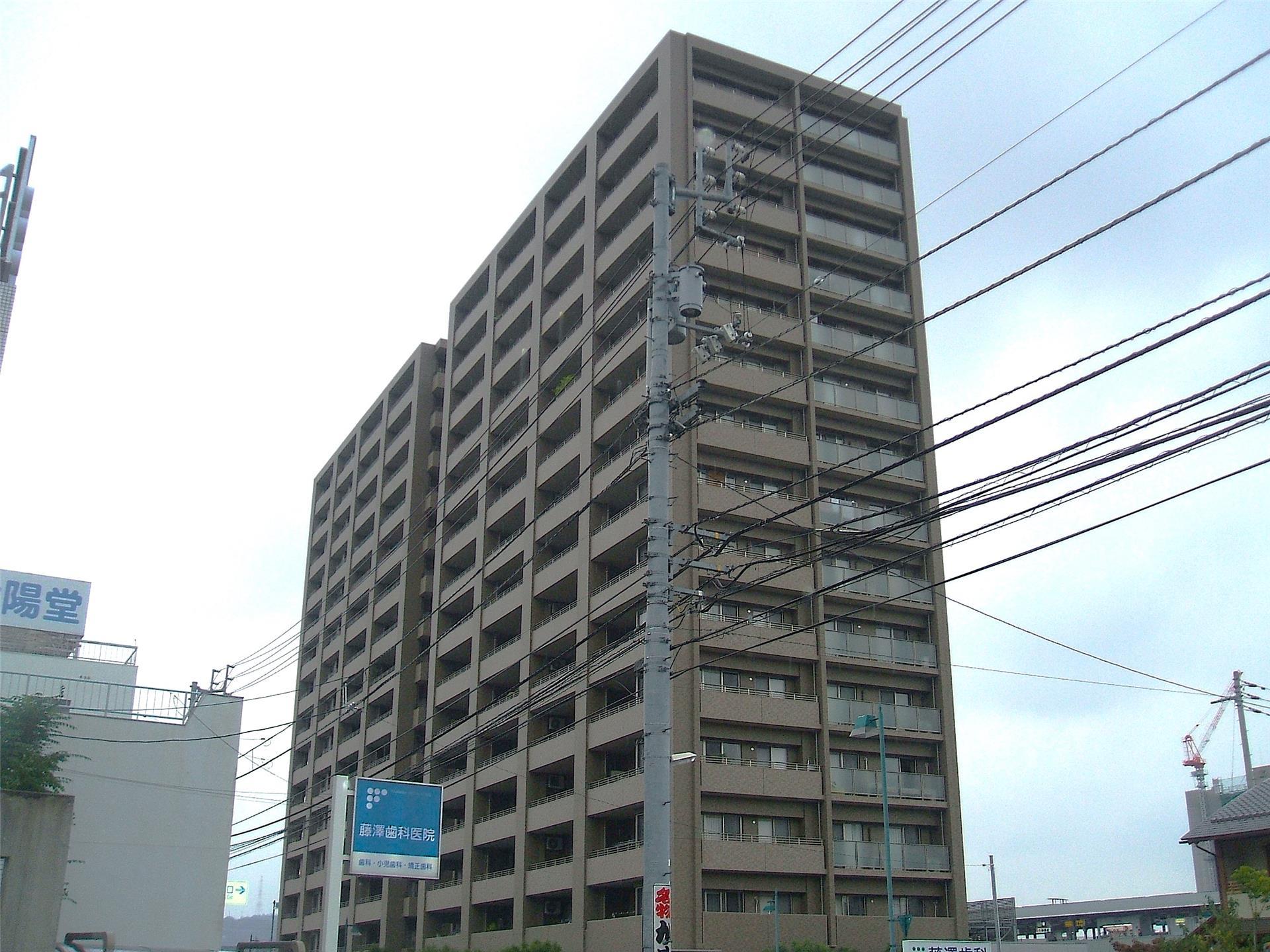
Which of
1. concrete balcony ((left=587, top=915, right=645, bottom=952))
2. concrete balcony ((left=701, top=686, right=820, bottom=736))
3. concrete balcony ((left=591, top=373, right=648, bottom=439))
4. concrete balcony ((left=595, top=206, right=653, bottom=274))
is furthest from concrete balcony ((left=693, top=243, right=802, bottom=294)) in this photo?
concrete balcony ((left=587, top=915, right=645, bottom=952))

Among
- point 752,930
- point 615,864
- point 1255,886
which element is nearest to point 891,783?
point 752,930

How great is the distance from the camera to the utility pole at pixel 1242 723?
5850cm

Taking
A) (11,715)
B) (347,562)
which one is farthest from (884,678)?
(347,562)

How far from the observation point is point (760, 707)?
43875 millimetres

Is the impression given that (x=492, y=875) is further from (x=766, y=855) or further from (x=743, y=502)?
(x=743, y=502)

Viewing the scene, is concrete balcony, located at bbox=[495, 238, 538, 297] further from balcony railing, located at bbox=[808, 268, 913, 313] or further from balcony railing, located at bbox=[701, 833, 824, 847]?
balcony railing, located at bbox=[701, 833, 824, 847]

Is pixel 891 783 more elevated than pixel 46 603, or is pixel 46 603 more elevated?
pixel 46 603

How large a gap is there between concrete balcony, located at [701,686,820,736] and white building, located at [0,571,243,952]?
16.2m

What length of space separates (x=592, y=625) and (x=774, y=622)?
7304 mm

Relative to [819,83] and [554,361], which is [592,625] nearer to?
[554,361]

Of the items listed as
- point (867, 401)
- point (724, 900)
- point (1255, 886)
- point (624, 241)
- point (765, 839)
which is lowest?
point (724, 900)

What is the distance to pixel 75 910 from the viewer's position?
33375 mm

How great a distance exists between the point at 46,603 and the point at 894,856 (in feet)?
120

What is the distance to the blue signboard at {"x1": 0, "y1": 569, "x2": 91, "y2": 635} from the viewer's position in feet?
167
